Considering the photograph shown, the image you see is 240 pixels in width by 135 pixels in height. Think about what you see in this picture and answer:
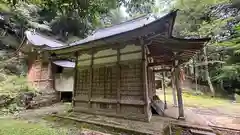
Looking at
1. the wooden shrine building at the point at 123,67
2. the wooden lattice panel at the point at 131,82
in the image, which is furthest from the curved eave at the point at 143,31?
the wooden lattice panel at the point at 131,82

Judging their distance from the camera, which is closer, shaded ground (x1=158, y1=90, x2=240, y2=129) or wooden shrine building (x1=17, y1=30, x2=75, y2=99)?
shaded ground (x1=158, y1=90, x2=240, y2=129)

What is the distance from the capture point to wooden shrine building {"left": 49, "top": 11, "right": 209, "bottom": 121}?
504cm

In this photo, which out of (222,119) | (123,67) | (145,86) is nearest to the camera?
(145,86)

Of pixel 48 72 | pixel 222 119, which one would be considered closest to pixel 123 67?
pixel 222 119

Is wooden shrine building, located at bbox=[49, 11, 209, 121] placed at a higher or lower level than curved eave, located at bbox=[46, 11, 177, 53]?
lower

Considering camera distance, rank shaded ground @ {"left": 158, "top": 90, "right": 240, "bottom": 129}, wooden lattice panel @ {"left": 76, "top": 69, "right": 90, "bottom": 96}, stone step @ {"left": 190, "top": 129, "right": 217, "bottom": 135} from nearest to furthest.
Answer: stone step @ {"left": 190, "top": 129, "right": 217, "bottom": 135} < shaded ground @ {"left": 158, "top": 90, "right": 240, "bottom": 129} < wooden lattice panel @ {"left": 76, "top": 69, "right": 90, "bottom": 96}

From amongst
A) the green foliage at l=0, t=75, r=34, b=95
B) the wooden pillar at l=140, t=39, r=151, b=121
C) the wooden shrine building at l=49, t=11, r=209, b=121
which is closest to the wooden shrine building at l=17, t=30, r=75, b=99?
the green foliage at l=0, t=75, r=34, b=95

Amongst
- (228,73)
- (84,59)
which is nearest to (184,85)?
(228,73)

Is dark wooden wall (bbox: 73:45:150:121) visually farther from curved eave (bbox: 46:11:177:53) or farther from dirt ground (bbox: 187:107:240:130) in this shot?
dirt ground (bbox: 187:107:240:130)

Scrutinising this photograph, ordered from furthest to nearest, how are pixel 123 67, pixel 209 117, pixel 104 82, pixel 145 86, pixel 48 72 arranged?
pixel 48 72 < pixel 209 117 < pixel 104 82 < pixel 123 67 < pixel 145 86

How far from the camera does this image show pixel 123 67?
5816 mm

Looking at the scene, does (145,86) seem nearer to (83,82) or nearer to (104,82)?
(104,82)

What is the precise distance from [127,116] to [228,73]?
12.9 m

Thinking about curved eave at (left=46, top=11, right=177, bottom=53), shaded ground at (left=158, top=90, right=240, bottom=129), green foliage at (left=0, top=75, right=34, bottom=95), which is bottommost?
shaded ground at (left=158, top=90, right=240, bottom=129)
